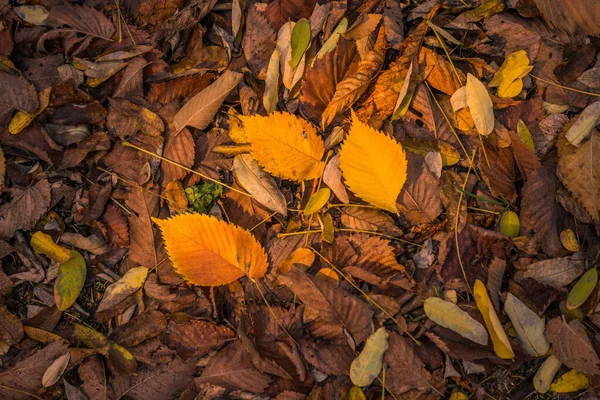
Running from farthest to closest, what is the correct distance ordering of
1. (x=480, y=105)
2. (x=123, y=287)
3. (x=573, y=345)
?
(x=123, y=287)
(x=480, y=105)
(x=573, y=345)

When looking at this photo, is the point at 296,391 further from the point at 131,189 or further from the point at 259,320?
the point at 131,189

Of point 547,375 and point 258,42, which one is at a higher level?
point 258,42

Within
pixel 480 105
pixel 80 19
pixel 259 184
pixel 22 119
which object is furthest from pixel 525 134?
pixel 22 119

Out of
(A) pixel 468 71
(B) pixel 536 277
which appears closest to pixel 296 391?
(B) pixel 536 277

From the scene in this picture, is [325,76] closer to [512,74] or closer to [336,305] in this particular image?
[512,74]

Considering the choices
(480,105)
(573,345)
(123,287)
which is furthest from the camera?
(123,287)

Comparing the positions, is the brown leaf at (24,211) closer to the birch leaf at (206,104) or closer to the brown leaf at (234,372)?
the birch leaf at (206,104)
